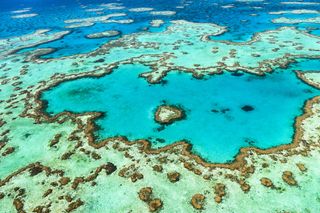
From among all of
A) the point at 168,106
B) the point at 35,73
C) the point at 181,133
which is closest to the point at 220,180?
the point at 181,133

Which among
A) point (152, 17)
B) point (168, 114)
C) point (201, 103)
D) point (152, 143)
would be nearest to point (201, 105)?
point (201, 103)

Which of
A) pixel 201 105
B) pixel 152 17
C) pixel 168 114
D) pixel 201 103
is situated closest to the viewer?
pixel 168 114

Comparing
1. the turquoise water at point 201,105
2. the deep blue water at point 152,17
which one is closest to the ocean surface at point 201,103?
the turquoise water at point 201,105

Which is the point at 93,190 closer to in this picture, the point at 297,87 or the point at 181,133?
the point at 181,133

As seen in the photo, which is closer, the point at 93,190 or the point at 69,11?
the point at 93,190

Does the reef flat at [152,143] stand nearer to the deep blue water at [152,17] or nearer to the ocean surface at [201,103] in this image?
the ocean surface at [201,103]

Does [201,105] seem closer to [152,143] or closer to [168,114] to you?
[168,114]

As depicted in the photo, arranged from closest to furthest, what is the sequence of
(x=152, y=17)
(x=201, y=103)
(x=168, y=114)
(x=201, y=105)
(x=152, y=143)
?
(x=152, y=143), (x=168, y=114), (x=201, y=105), (x=201, y=103), (x=152, y=17)
